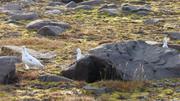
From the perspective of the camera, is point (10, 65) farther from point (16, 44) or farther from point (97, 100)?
point (16, 44)

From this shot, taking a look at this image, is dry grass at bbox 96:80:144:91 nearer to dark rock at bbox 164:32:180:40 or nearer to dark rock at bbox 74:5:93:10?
dark rock at bbox 164:32:180:40

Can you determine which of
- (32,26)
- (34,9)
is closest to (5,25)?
(32,26)

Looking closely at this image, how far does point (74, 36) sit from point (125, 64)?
11.7m

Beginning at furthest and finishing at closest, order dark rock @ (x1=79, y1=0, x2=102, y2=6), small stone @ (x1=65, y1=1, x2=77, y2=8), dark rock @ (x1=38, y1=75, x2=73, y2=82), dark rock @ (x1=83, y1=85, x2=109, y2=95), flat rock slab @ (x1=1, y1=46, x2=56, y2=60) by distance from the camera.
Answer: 1. dark rock @ (x1=79, y1=0, x2=102, y2=6)
2. small stone @ (x1=65, y1=1, x2=77, y2=8)
3. flat rock slab @ (x1=1, y1=46, x2=56, y2=60)
4. dark rock @ (x1=38, y1=75, x2=73, y2=82)
5. dark rock @ (x1=83, y1=85, x2=109, y2=95)

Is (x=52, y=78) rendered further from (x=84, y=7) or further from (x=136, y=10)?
(x=84, y=7)

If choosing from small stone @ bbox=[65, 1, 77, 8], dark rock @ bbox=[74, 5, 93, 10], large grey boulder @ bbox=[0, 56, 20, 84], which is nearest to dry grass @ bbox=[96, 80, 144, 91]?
large grey boulder @ bbox=[0, 56, 20, 84]

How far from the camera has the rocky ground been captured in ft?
51.9

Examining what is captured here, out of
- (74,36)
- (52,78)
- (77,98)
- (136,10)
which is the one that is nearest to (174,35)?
(74,36)

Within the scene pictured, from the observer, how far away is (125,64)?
1684 centimetres

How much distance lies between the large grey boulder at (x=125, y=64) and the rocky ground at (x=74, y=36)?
0.30 m

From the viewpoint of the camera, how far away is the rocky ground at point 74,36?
1583 cm

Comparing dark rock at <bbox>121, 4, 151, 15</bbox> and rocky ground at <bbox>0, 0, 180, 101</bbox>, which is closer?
rocky ground at <bbox>0, 0, 180, 101</bbox>

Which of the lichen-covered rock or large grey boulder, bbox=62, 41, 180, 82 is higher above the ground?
large grey boulder, bbox=62, 41, 180, 82

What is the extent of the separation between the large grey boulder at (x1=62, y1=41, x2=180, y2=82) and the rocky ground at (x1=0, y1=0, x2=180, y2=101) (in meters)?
0.30
